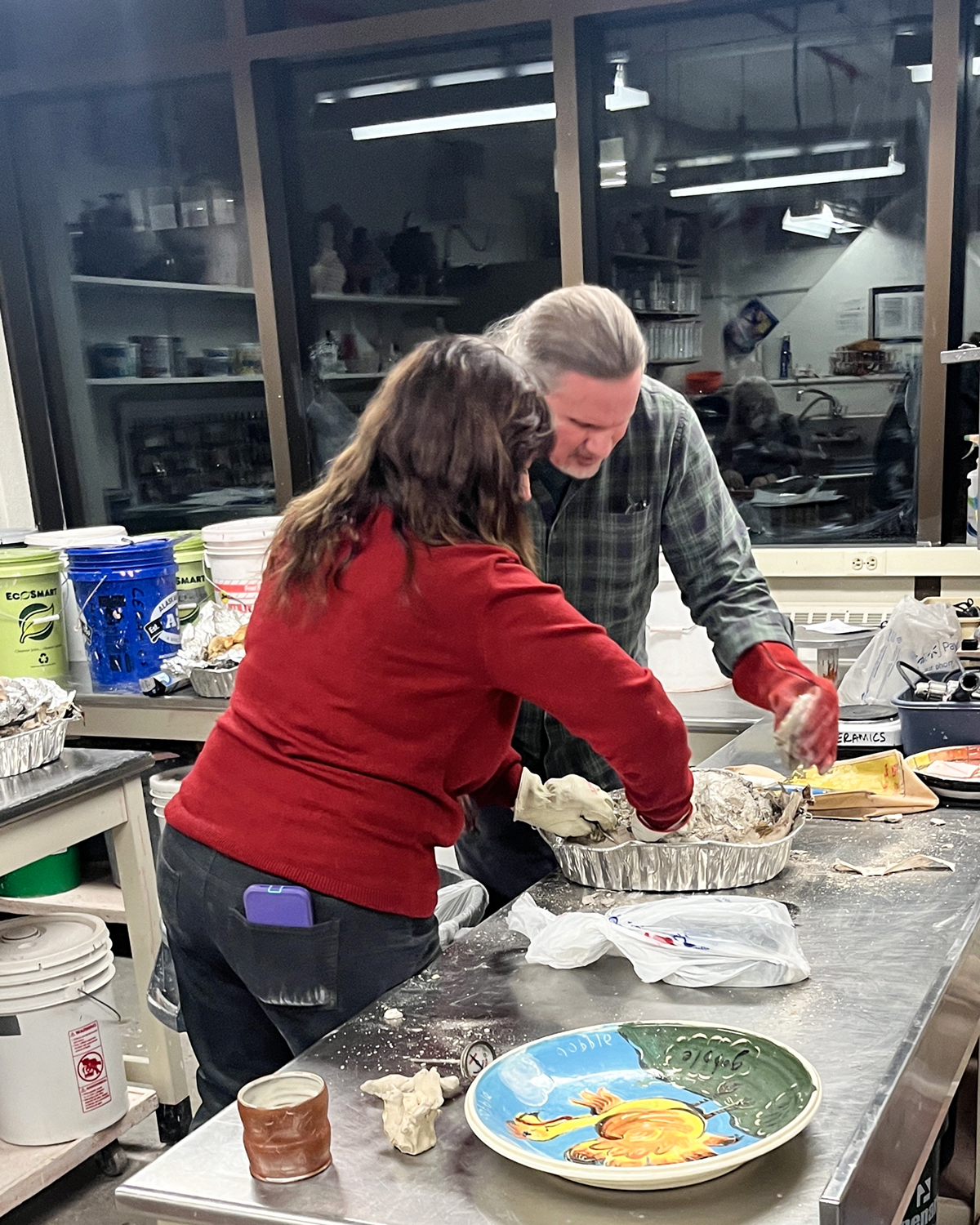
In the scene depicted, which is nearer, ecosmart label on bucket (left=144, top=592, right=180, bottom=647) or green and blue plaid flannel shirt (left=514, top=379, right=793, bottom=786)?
green and blue plaid flannel shirt (left=514, top=379, right=793, bottom=786)

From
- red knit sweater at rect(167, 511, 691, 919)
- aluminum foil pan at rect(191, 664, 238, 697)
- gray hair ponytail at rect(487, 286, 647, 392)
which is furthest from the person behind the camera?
aluminum foil pan at rect(191, 664, 238, 697)

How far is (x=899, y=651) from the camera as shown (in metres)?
2.28

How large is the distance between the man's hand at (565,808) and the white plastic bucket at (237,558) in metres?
1.62

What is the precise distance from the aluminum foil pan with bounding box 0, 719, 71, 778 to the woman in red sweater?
1.00 meters

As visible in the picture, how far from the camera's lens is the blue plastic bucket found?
9.38ft

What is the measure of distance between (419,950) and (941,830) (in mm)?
740

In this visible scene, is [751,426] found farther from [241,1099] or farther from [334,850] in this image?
[241,1099]

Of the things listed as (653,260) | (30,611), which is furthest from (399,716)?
(653,260)

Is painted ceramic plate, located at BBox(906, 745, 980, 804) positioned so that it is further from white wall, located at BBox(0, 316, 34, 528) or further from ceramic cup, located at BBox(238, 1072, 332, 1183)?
white wall, located at BBox(0, 316, 34, 528)

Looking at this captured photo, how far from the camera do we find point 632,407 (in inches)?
63.6

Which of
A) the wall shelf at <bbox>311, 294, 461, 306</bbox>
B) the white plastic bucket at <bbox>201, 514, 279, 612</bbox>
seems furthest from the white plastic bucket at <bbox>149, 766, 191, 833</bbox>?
the wall shelf at <bbox>311, 294, 461, 306</bbox>

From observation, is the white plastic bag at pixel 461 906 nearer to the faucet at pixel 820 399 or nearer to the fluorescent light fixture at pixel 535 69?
the faucet at pixel 820 399

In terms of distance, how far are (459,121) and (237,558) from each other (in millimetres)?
1658

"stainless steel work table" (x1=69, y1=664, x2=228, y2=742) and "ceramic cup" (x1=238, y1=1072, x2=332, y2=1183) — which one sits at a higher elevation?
"ceramic cup" (x1=238, y1=1072, x2=332, y2=1183)
